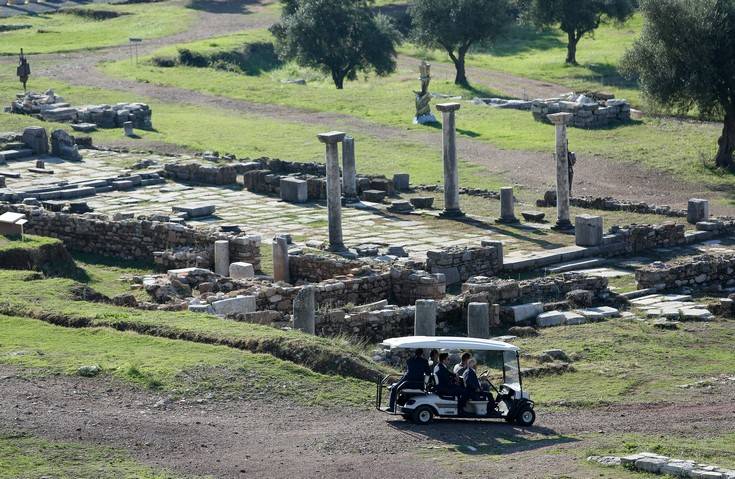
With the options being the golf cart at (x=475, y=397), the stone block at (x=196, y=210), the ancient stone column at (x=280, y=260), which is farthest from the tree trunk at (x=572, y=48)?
the golf cart at (x=475, y=397)

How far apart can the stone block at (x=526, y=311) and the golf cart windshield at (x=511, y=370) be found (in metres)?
8.40

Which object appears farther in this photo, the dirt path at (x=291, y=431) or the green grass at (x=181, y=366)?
the green grass at (x=181, y=366)

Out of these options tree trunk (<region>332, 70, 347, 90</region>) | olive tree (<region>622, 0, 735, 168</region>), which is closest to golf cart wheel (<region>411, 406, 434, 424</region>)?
olive tree (<region>622, 0, 735, 168</region>)

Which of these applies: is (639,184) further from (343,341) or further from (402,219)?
(343,341)

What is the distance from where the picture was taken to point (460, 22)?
82.4 m

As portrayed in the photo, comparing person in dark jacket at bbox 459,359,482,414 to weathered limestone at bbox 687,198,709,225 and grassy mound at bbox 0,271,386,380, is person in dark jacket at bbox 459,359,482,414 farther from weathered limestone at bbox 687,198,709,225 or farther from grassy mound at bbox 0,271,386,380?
weathered limestone at bbox 687,198,709,225

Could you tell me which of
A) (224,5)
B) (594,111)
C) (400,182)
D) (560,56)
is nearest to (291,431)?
(400,182)

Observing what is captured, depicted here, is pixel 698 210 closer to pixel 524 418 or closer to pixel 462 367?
pixel 462 367

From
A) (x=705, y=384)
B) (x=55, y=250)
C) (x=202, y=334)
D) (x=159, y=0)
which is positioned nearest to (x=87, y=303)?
(x=202, y=334)

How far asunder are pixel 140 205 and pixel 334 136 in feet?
29.7

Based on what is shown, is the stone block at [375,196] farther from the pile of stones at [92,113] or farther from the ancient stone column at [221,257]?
the pile of stones at [92,113]

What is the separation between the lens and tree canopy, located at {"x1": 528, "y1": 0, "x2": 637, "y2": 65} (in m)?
86.8

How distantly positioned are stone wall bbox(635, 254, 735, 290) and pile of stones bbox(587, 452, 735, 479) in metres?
16.0

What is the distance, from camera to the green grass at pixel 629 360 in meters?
30.2
